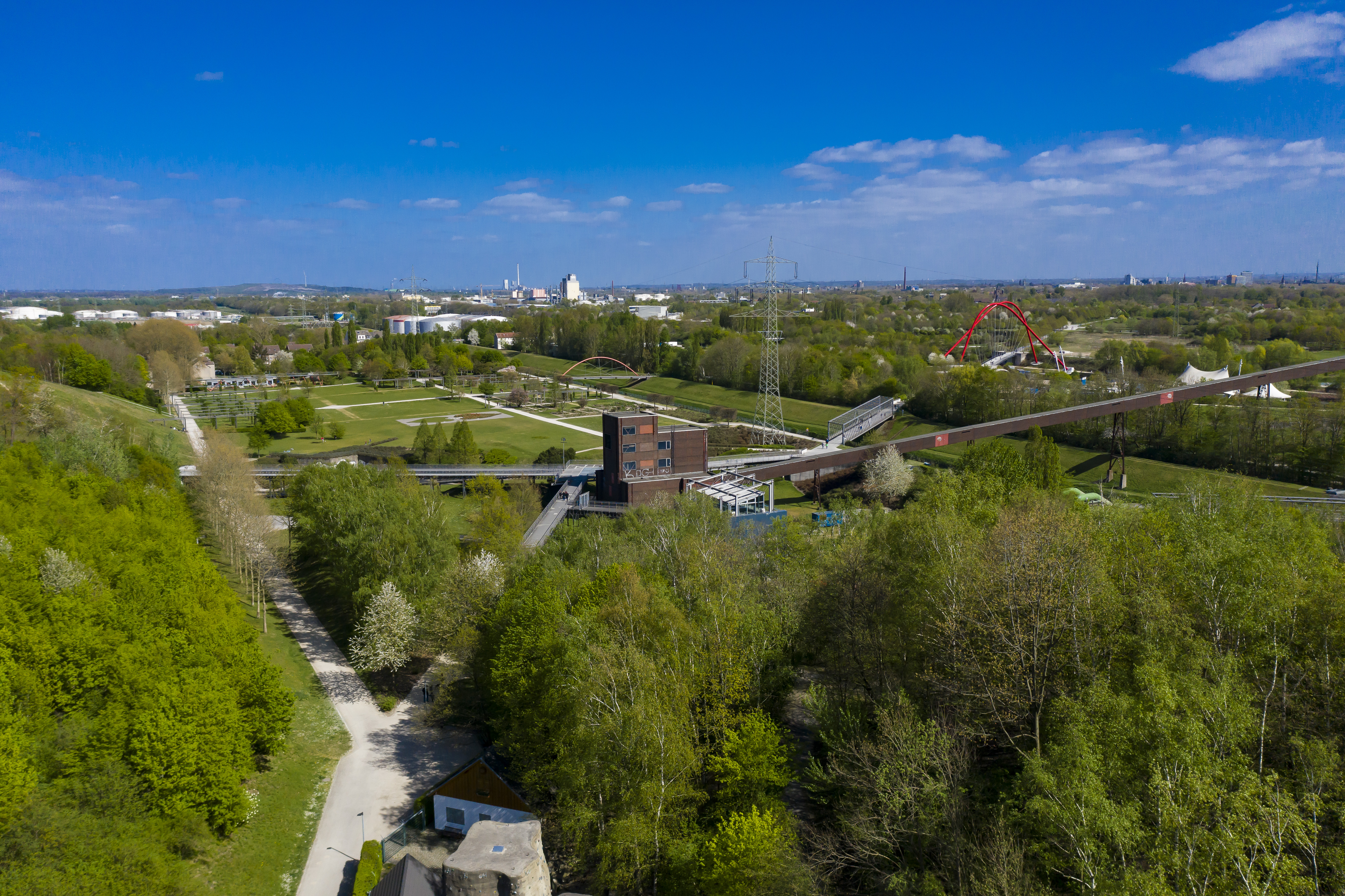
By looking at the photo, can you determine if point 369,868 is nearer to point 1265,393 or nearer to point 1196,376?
point 1196,376

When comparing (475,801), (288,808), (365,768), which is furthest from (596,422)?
(475,801)

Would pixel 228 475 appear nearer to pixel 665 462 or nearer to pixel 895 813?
pixel 665 462

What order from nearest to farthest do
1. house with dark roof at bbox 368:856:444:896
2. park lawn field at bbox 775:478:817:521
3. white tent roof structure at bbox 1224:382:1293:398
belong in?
house with dark roof at bbox 368:856:444:896 < park lawn field at bbox 775:478:817:521 < white tent roof structure at bbox 1224:382:1293:398

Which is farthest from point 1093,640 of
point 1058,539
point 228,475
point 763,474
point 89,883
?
point 228,475

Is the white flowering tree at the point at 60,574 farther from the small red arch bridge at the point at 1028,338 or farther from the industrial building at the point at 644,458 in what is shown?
the small red arch bridge at the point at 1028,338

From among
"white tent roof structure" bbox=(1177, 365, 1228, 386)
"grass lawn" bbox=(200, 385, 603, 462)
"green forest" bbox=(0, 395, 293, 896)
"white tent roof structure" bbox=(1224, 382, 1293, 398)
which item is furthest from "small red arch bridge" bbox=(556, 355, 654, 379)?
"green forest" bbox=(0, 395, 293, 896)

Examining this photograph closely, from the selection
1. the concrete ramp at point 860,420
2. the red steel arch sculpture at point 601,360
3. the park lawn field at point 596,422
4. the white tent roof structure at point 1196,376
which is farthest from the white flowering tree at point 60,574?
the red steel arch sculpture at point 601,360

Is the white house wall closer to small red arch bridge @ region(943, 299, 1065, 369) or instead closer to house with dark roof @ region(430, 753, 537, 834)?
house with dark roof @ region(430, 753, 537, 834)
